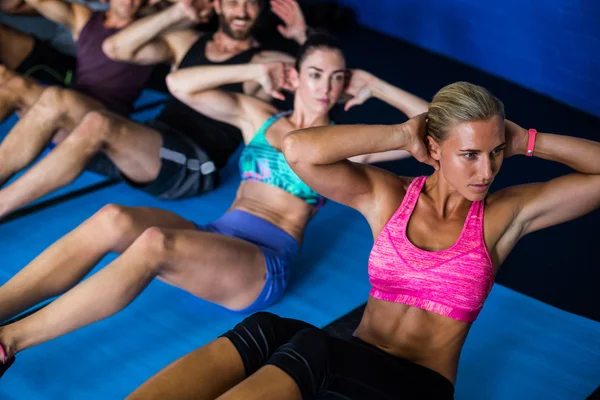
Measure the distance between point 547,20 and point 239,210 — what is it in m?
3.67

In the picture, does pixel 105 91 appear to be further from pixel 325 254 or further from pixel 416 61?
pixel 416 61

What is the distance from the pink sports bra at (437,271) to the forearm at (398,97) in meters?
0.91

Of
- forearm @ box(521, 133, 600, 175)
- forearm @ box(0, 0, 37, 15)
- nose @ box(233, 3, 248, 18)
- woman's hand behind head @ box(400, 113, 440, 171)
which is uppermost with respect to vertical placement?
forearm @ box(521, 133, 600, 175)

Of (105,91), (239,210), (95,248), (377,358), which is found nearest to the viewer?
(377,358)

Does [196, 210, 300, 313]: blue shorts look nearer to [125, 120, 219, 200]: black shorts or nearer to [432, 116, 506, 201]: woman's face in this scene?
[125, 120, 219, 200]: black shorts

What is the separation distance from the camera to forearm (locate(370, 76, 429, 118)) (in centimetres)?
302

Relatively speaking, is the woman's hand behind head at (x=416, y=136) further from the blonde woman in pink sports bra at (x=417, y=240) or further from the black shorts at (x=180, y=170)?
the black shorts at (x=180, y=170)

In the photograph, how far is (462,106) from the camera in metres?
2.06

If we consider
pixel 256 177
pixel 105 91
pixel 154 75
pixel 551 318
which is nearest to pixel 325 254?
pixel 256 177

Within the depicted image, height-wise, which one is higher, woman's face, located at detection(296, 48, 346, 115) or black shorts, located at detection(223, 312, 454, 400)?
woman's face, located at detection(296, 48, 346, 115)

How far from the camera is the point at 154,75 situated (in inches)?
225

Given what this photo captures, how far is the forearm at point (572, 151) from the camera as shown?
2.21 meters

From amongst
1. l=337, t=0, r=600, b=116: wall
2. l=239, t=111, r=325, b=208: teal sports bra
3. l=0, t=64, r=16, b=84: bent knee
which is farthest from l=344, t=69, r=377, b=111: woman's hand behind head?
l=337, t=0, r=600, b=116: wall

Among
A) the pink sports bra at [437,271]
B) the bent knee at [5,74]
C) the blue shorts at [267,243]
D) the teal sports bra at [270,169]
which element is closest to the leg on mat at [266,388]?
the pink sports bra at [437,271]
